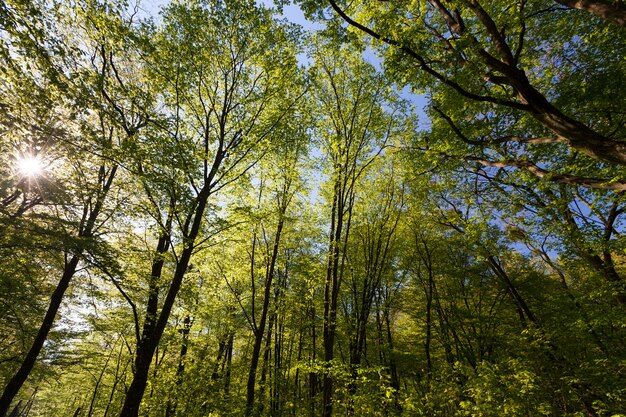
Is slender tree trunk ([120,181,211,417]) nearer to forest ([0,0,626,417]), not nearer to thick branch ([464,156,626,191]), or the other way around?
forest ([0,0,626,417])

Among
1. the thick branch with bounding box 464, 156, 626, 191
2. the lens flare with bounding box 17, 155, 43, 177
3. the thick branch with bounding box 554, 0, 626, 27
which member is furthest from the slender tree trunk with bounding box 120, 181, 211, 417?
the thick branch with bounding box 554, 0, 626, 27

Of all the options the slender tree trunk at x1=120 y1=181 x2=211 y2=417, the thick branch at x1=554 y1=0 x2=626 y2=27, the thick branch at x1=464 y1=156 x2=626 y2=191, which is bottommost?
the slender tree trunk at x1=120 y1=181 x2=211 y2=417

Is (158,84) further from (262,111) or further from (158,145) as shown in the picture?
(262,111)

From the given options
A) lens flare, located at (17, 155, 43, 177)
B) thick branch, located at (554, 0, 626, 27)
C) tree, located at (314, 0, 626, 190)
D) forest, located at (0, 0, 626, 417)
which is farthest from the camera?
lens flare, located at (17, 155, 43, 177)

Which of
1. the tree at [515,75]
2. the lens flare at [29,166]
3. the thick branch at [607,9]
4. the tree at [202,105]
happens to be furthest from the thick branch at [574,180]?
the lens flare at [29,166]

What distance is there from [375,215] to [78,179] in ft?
39.1

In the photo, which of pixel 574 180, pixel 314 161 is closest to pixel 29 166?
pixel 314 161

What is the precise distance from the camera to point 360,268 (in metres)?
14.4

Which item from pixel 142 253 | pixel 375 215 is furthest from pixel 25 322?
pixel 375 215

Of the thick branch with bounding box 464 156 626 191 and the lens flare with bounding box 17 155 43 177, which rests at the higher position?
the lens flare with bounding box 17 155 43 177

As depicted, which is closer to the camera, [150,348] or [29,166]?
[150,348]

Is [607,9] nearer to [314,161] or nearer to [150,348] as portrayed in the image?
[314,161]

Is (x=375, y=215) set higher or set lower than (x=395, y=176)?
lower

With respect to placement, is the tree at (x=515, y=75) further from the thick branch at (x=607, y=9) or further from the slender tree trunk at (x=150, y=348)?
the slender tree trunk at (x=150, y=348)
